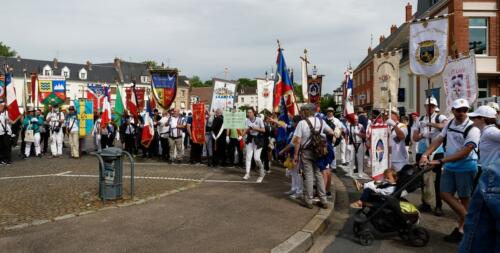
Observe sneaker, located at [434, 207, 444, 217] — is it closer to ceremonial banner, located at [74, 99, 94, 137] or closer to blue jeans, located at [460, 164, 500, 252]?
blue jeans, located at [460, 164, 500, 252]

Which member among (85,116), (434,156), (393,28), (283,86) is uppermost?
(393,28)

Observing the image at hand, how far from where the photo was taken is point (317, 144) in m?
7.12

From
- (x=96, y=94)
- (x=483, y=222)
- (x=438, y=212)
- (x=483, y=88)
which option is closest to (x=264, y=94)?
(x=96, y=94)

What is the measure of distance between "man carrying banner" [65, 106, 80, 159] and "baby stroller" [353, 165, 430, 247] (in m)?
12.0

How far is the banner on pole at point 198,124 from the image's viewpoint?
13.0 meters

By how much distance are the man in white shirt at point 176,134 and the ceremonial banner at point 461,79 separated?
7.85 m

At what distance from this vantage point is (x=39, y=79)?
58.5ft

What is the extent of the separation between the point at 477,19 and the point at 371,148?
21.2 meters

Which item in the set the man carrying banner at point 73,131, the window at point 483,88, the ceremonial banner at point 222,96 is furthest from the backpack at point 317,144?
the window at point 483,88

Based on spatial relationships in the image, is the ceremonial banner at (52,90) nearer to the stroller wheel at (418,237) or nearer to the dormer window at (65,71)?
the stroller wheel at (418,237)

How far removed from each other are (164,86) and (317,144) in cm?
751

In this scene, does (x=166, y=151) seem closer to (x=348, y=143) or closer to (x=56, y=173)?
(x=56, y=173)

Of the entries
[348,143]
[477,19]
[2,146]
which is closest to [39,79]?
[2,146]

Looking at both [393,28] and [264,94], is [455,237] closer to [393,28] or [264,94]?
[264,94]
